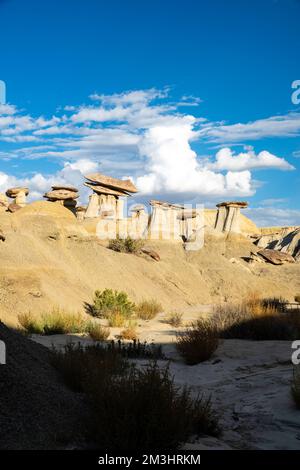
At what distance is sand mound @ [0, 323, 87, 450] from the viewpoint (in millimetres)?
3727

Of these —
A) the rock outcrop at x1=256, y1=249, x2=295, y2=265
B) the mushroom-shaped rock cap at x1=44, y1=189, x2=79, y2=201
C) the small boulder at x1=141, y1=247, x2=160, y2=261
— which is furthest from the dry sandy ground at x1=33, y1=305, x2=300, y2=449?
the mushroom-shaped rock cap at x1=44, y1=189, x2=79, y2=201

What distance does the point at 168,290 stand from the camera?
20.5m

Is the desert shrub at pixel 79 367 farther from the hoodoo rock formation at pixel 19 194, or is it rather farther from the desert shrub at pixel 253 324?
the hoodoo rock formation at pixel 19 194

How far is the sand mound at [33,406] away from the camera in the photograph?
12.2 feet

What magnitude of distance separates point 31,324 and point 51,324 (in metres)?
0.49

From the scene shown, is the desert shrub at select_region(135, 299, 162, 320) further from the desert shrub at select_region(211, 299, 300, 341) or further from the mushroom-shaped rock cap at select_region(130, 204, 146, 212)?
the mushroom-shaped rock cap at select_region(130, 204, 146, 212)

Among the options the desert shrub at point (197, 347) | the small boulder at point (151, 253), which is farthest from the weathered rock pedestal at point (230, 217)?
the desert shrub at point (197, 347)

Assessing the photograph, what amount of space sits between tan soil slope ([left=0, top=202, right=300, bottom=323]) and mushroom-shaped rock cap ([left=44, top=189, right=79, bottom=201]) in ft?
29.9

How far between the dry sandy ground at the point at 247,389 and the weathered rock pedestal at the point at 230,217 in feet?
125

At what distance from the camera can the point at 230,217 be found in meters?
48.0

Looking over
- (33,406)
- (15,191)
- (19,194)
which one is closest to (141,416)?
(33,406)

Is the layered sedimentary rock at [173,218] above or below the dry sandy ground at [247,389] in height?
above

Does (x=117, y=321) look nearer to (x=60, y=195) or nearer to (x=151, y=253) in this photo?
(x=151, y=253)
